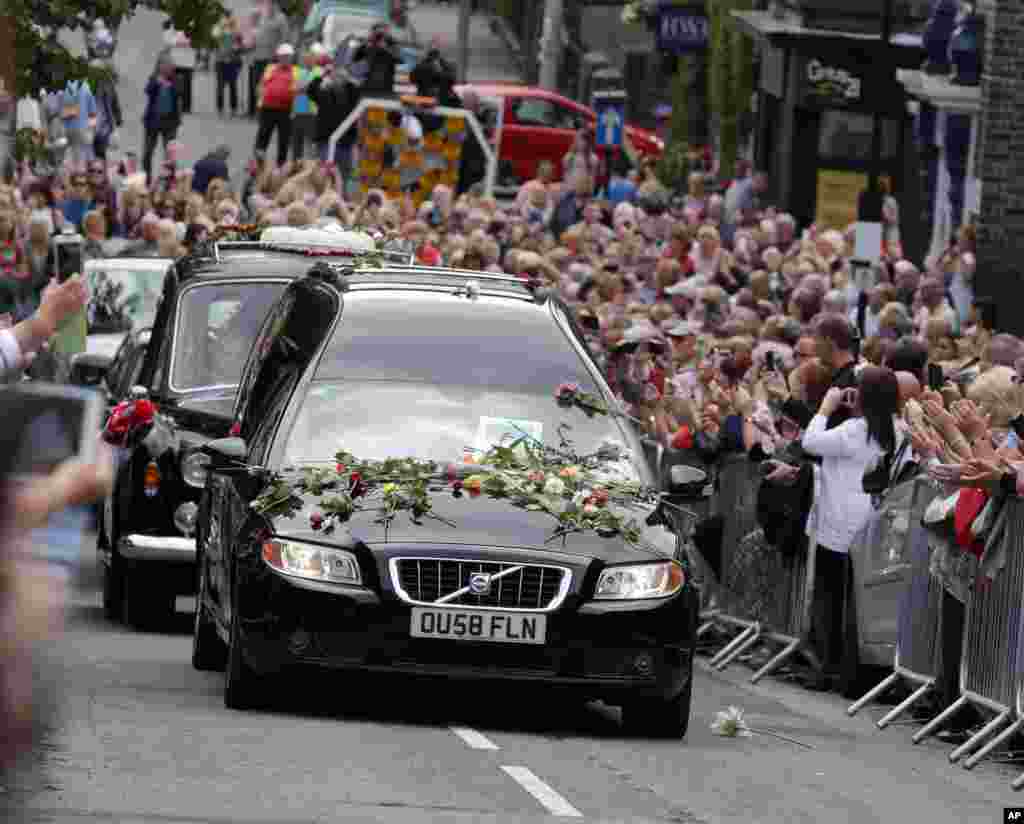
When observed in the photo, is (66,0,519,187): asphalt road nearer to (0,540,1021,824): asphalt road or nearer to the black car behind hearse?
the black car behind hearse

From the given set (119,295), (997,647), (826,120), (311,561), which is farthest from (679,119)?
(311,561)

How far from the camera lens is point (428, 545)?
38.2 feet

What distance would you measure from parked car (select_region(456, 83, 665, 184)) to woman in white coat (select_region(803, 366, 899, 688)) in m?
37.5

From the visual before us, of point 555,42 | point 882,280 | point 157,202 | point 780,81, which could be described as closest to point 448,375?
point 882,280

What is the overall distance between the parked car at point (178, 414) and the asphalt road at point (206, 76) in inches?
1162

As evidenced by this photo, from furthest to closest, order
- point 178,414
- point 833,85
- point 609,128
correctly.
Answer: point 609,128, point 833,85, point 178,414

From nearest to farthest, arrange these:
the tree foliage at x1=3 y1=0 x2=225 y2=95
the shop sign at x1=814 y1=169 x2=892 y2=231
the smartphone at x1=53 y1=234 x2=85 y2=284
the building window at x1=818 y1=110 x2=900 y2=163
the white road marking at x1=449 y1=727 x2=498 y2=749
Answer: the white road marking at x1=449 y1=727 x2=498 y2=749 < the smartphone at x1=53 y1=234 x2=85 y2=284 < the tree foliage at x1=3 y1=0 x2=225 y2=95 < the shop sign at x1=814 y1=169 x2=892 y2=231 < the building window at x1=818 y1=110 x2=900 y2=163

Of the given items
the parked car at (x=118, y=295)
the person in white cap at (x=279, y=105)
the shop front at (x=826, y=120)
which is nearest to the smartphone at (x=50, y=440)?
the parked car at (x=118, y=295)

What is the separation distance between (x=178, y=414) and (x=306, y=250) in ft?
5.06

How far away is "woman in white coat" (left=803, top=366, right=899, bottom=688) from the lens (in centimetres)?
1508

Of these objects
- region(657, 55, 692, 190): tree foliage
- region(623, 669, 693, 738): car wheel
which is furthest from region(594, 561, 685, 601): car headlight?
region(657, 55, 692, 190): tree foliage

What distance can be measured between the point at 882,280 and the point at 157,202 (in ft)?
31.5

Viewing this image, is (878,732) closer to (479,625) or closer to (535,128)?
(479,625)

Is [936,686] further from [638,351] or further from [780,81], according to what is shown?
[780,81]
